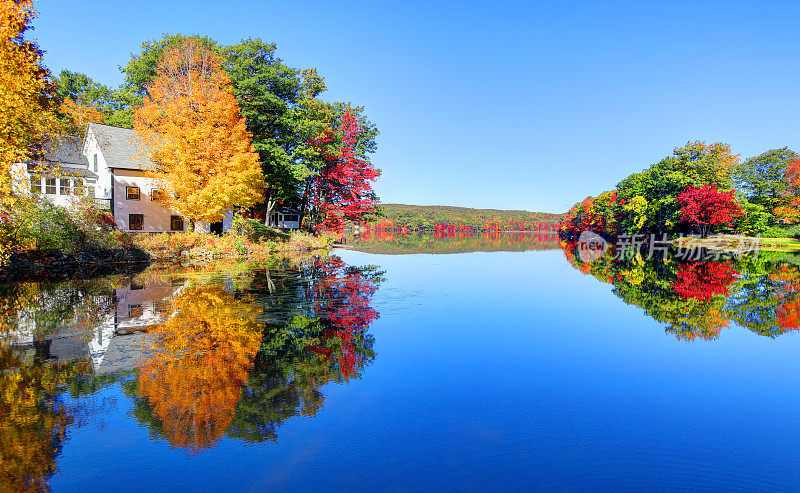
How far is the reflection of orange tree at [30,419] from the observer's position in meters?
4.50

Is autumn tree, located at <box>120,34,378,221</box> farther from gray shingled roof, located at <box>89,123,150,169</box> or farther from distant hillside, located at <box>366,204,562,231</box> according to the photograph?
distant hillside, located at <box>366,204,562,231</box>

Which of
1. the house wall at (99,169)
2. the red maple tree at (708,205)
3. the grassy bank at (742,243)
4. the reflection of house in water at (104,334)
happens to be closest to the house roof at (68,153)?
the house wall at (99,169)

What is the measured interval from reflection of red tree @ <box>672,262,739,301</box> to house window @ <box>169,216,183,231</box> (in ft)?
127

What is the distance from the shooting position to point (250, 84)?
36312mm

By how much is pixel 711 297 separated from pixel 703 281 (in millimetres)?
5382

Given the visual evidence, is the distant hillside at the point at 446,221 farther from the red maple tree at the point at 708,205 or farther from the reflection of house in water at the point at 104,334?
the reflection of house in water at the point at 104,334

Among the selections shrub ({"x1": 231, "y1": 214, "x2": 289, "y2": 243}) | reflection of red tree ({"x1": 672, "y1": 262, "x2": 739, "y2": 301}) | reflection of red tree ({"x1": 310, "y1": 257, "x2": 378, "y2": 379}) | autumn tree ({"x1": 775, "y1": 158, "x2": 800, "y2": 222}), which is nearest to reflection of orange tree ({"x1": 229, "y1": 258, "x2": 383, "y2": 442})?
reflection of red tree ({"x1": 310, "y1": 257, "x2": 378, "y2": 379})

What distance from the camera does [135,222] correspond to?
37.2 metres

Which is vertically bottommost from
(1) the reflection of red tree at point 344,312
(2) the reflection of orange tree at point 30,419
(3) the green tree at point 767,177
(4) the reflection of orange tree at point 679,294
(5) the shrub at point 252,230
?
(2) the reflection of orange tree at point 30,419

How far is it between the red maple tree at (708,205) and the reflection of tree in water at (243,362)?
53456mm

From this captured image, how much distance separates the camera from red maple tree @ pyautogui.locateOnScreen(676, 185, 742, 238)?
51.2m

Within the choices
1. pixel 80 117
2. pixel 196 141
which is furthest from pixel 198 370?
pixel 80 117

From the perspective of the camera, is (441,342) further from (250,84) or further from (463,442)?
(250,84)

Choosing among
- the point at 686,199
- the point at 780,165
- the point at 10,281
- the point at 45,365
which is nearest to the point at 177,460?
the point at 45,365
